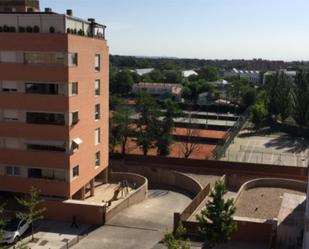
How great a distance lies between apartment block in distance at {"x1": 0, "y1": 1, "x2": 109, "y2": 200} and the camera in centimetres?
2952

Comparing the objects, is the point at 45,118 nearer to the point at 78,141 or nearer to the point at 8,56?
the point at 78,141

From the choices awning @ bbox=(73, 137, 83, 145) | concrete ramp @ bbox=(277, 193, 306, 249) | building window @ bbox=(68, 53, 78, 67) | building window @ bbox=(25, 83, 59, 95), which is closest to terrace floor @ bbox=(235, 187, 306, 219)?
concrete ramp @ bbox=(277, 193, 306, 249)

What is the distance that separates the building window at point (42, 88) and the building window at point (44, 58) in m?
1.62

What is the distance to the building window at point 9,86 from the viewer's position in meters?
30.4

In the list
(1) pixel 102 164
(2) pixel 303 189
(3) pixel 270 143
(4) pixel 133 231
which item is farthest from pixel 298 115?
(4) pixel 133 231

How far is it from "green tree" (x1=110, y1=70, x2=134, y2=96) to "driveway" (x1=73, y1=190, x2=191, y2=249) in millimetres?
98243

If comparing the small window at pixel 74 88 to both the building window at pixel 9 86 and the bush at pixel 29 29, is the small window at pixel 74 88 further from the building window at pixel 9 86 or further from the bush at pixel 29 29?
the bush at pixel 29 29

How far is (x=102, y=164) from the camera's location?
3788cm

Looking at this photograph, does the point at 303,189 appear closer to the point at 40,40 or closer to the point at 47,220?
the point at 47,220

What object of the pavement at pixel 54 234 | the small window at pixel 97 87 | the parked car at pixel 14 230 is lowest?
the pavement at pixel 54 234

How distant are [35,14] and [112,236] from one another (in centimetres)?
1608

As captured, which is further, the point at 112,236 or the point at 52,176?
the point at 52,176

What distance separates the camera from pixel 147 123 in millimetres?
51938

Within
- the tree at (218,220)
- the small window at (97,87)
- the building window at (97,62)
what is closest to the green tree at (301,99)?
the small window at (97,87)
